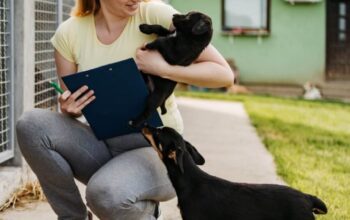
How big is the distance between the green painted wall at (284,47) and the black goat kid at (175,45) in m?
13.9

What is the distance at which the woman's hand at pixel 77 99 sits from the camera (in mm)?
3357

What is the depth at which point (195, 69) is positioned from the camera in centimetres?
341

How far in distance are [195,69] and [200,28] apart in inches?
10.0

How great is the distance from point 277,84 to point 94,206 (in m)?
14.2

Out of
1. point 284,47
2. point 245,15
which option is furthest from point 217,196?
point 245,15

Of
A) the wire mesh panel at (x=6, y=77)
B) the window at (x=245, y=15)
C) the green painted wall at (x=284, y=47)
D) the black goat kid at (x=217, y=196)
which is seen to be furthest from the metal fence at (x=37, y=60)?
the window at (x=245, y=15)

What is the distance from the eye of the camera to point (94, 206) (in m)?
3.27

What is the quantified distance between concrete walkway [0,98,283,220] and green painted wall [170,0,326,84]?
6.26 m

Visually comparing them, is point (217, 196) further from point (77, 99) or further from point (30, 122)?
point (30, 122)

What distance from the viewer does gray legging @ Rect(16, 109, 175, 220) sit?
3256 millimetres

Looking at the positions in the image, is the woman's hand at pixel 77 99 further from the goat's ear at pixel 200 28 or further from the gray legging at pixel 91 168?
the goat's ear at pixel 200 28

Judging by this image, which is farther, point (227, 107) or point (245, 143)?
point (227, 107)

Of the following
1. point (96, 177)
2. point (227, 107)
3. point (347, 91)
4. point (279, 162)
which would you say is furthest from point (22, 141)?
point (347, 91)

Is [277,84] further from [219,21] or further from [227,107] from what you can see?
[227,107]
